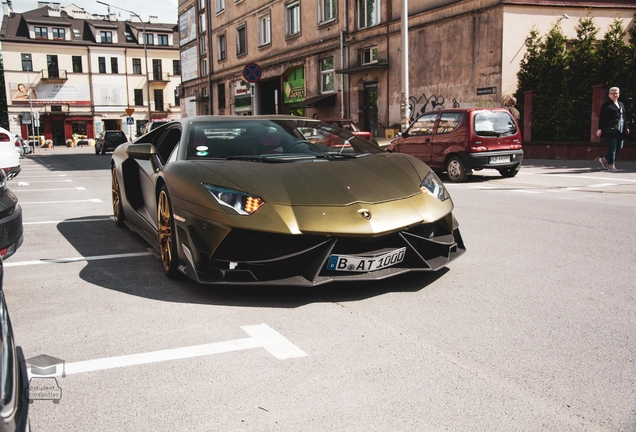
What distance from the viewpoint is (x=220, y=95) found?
44.7 meters

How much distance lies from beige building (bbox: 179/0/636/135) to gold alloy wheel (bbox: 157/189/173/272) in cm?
1340

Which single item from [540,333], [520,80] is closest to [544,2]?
[520,80]

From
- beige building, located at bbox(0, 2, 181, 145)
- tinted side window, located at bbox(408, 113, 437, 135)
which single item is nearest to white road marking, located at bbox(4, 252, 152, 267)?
tinted side window, located at bbox(408, 113, 437, 135)

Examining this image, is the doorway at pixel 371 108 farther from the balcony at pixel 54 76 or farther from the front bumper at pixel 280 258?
the balcony at pixel 54 76

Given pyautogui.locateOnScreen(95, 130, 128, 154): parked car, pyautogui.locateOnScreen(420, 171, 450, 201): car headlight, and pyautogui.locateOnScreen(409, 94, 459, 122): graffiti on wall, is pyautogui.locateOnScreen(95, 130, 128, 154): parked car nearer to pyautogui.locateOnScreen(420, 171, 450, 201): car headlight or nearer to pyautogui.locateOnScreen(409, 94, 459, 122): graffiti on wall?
pyautogui.locateOnScreen(409, 94, 459, 122): graffiti on wall

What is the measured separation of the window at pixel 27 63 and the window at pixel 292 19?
43.3 meters

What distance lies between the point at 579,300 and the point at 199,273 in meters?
2.55

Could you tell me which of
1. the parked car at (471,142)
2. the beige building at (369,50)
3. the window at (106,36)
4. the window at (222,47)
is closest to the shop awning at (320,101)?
the beige building at (369,50)

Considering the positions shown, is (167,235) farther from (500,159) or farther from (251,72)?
(251,72)

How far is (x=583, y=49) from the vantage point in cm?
1848

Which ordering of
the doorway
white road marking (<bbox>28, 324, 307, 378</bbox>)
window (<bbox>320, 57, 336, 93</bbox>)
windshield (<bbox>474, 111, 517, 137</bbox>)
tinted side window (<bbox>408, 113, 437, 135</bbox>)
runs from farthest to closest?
window (<bbox>320, 57, 336, 93</bbox>) < the doorway < tinted side window (<bbox>408, 113, 437, 135</bbox>) < windshield (<bbox>474, 111, 517, 137</bbox>) < white road marking (<bbox>28, 324, 307, 378</bbox>)

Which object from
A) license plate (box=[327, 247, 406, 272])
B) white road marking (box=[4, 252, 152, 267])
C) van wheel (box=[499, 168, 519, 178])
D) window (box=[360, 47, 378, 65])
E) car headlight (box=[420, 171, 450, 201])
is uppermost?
window (box=[360, 47, 378, 65])

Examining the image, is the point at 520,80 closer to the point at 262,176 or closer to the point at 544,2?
the point at 544,2

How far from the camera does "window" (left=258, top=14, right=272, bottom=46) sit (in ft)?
120
